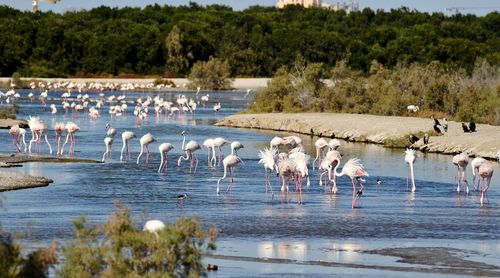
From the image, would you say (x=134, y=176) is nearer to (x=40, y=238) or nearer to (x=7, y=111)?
(x=40, y=238)

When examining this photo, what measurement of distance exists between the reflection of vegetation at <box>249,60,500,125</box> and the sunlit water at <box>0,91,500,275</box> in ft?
45.2

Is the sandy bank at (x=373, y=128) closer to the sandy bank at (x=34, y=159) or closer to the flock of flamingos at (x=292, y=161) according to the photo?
the flock of flamingos at (x=292, y=161)

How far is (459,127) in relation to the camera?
40469mm

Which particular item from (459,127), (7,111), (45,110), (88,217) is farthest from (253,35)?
(88,217)

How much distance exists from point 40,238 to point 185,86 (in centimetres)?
8937

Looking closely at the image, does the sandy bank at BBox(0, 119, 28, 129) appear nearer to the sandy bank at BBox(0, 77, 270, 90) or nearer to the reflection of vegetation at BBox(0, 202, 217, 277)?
the reflection of vegetation at BBox(0, 202, 217, 277)

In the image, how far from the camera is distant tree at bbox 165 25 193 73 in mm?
116250

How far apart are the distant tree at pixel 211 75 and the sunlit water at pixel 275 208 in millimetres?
71417

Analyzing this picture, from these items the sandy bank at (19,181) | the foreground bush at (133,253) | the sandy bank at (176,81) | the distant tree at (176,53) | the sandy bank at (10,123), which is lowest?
the sandy bank at (10,123)

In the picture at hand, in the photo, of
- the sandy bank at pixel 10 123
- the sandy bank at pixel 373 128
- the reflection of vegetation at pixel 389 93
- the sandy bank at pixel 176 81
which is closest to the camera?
the sandy bank at pixel 373 128

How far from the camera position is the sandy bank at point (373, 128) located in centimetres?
3541

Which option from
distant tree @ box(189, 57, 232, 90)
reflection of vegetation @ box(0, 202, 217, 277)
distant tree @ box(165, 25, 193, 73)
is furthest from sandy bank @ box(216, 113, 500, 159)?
distant tree @ box(165, 25, 193, 73)

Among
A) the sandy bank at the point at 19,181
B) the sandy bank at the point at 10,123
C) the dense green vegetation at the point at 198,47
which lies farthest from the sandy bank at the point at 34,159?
the dense green vegetation at the point at 198,47

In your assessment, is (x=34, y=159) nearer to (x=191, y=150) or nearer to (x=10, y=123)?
(x=191, y=150)
